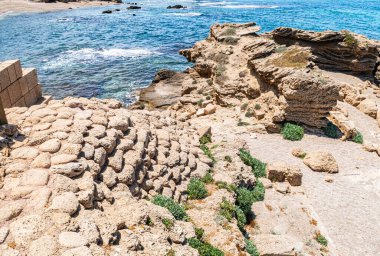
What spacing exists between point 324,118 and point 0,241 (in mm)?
22161

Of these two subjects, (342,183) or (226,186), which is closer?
(226,186)

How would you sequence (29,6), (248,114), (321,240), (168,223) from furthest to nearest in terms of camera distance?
(29,6), (248,114), (321,240), (168,223)

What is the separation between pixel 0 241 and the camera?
720cm

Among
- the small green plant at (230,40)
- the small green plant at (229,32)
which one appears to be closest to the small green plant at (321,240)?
the small green plant at (230,40)

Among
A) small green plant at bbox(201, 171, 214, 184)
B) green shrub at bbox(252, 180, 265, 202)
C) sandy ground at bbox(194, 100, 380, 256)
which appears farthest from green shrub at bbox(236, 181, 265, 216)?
sandy ground at bbox(194, 100, 380, 256)

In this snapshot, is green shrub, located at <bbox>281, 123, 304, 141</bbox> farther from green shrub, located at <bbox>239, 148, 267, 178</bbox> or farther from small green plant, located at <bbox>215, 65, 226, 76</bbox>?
small green plant, located at <bbox>215, 65, 226, 76</bbox>

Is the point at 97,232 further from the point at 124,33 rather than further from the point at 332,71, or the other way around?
the point at 124,33

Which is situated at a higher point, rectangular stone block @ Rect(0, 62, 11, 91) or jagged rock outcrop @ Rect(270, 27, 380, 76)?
rectangular stone block @ Rect(0, 62, 11, 91)

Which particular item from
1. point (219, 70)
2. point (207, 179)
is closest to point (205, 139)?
point (207, 179)

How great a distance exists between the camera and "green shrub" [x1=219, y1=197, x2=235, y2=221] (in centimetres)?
1232

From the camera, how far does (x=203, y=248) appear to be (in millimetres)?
10023

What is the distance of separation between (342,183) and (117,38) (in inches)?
2226

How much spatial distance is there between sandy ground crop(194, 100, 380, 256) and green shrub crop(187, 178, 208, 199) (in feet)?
20.5

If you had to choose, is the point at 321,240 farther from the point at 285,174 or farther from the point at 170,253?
the point at 170,253
